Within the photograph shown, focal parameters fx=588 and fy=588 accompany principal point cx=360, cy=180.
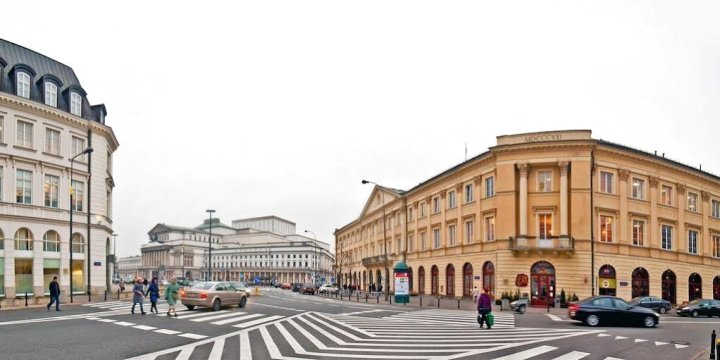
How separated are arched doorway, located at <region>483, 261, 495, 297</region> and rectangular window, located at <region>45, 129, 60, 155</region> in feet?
113

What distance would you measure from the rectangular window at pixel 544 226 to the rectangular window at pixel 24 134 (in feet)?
123

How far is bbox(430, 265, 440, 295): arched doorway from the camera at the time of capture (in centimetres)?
5902

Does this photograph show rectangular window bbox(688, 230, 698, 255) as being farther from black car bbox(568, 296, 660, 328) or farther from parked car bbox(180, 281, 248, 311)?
parked car bbox(180, 281, 248, 311)

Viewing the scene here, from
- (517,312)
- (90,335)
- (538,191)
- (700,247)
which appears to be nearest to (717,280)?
(700,247)

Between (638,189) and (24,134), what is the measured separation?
46.2m

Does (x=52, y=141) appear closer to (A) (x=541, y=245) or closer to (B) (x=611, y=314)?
(A) (x=541, y=245)

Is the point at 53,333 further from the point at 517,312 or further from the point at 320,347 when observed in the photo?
the point at 517,312

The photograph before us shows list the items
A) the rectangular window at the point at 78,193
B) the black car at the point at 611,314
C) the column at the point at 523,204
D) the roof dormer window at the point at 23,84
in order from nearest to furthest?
the black car at the point at 611,314 → the roof dormer window at the point at 23,84 → the column at the point at 523,204 → the rectangular window at the point at 78,193

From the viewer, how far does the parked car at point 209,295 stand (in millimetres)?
29891

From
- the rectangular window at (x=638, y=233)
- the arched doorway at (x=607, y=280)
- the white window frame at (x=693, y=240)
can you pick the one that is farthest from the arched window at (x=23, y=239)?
the white window frame at (x=693, y=240)

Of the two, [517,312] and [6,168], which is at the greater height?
[6,168]

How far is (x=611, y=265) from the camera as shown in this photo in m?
43.8

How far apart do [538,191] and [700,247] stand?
18065 mm

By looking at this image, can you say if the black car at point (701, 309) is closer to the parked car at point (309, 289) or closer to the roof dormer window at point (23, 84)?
the parked car at point (309, 289)
